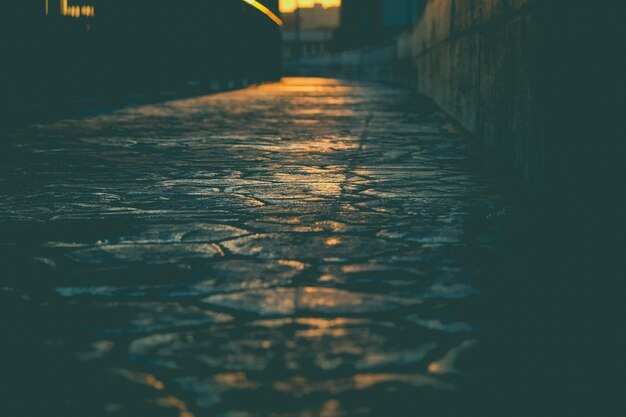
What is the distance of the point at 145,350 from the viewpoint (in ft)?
6.89

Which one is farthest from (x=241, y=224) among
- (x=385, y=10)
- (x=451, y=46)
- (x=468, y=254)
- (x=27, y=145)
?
(x=385, y=10)

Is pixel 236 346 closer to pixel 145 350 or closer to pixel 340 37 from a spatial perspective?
pixel 145 350

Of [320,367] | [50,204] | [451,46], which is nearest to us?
[320,367]

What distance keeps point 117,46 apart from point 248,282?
11.1 m

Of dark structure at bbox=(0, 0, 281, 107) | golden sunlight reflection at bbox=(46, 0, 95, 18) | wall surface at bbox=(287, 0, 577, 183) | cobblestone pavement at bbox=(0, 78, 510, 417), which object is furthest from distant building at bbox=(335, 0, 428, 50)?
cobblestone pavement at bbox=(0, 78, 510, 417)

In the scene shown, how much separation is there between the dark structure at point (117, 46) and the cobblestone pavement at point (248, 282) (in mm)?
4823

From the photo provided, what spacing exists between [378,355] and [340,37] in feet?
179

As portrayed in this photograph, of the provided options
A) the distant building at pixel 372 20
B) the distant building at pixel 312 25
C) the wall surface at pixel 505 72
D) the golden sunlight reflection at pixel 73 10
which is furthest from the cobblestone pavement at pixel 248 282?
the distant building at pixel 312 25

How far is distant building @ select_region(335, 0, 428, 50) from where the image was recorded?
37.6 metres

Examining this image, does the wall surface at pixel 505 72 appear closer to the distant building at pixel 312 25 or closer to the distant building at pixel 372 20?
the distant building at pixel 372 20

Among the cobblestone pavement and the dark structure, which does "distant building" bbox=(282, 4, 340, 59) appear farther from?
the cobblestone pavement

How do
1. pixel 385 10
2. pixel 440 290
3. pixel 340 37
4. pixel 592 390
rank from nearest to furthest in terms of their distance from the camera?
pixel 592 390 → pixel 440 290 → pixel 385 10 → pixel 340 37

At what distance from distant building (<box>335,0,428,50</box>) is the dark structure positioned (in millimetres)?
15482

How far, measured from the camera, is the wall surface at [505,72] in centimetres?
396
